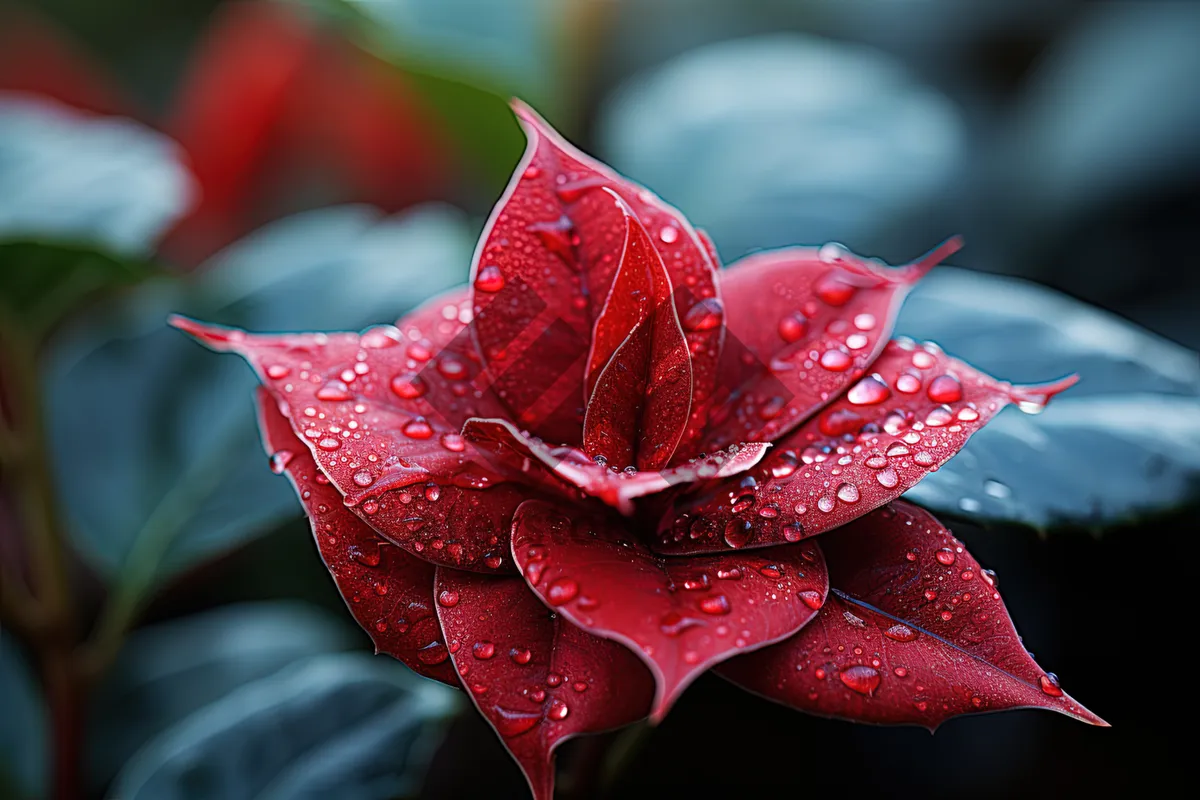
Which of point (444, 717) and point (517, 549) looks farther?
point (444, 717)

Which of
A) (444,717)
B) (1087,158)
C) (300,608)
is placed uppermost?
(1087,158)

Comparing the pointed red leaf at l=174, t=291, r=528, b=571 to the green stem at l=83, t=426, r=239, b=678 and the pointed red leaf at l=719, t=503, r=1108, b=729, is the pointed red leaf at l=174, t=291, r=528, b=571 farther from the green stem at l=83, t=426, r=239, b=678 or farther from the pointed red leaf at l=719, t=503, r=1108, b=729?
the green stem at l=83, t=426, r=239, b=678

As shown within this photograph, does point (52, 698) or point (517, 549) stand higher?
point (517, 549)

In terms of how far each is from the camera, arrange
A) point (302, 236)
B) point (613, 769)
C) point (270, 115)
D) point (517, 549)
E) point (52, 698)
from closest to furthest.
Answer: point (517, 549)
point (613, 769)
point (52, 698)
point (302, 236)
point (270, 115)

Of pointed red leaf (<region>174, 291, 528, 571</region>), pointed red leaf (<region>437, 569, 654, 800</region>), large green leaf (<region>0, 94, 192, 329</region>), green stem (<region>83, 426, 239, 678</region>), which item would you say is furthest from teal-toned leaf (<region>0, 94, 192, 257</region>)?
pointed red leaf (<region>437, 569, 654, 800</region>)

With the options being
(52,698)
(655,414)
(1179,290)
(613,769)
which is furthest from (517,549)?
(1179,290)

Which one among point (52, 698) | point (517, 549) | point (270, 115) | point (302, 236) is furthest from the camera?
point (270, 115)

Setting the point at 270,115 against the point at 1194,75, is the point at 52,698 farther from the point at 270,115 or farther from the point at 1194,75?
the point at 1194,75
